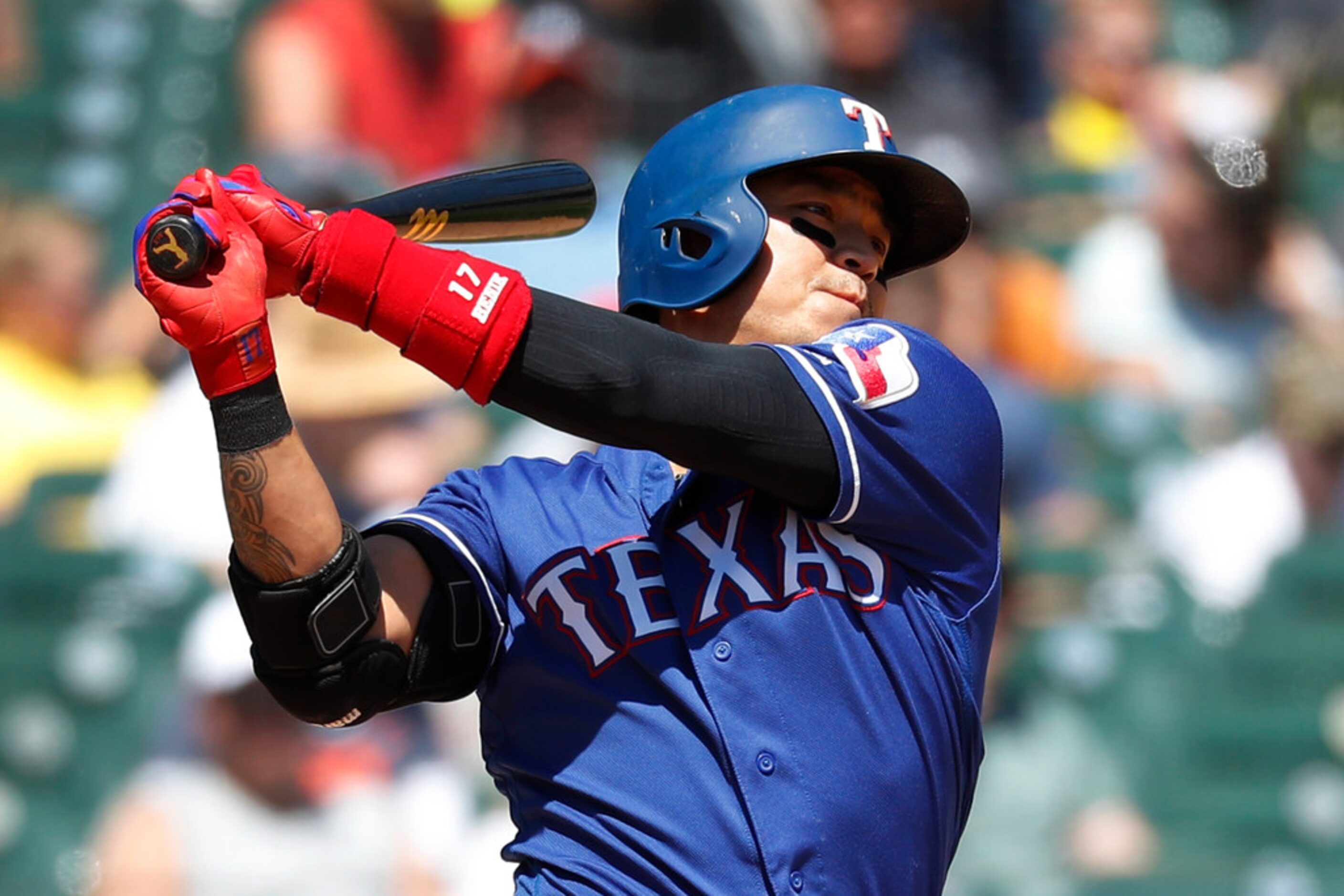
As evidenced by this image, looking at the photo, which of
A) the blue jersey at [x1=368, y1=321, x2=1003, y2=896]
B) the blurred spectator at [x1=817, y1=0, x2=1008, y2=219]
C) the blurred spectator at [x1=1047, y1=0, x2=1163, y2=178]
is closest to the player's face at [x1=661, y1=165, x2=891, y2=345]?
the blue jersey at [x1=368, y1=321, x2=1003, y2=896]

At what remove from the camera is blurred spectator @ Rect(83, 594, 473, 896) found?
15.9 feet

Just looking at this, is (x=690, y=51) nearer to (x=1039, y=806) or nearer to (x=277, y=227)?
(x=1039, y=806)

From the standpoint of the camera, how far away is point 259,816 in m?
4.86

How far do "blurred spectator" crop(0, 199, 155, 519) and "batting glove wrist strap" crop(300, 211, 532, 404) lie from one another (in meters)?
4.18

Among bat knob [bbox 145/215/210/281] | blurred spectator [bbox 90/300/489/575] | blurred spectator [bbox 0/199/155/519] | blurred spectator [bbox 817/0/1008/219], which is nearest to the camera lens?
bat knob [bbox 145/215/210/281]

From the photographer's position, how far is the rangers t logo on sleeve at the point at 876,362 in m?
2.08

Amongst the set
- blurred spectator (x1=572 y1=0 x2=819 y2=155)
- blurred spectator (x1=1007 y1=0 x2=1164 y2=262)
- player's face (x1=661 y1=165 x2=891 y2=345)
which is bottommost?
player's face (x1=661 y1=165 x2=891 y2=345)

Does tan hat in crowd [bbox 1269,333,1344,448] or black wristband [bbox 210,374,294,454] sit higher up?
tan hat in crowd [bbox 1269,333,1344,448]

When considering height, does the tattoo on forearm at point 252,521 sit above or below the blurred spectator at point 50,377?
below

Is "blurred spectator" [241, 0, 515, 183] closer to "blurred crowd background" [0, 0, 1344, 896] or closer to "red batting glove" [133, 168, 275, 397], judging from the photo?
"blurred crowd background" [0, 0, 1344, 896]

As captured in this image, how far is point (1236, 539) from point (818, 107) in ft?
13.6

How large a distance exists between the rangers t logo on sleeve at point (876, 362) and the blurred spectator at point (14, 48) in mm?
6198

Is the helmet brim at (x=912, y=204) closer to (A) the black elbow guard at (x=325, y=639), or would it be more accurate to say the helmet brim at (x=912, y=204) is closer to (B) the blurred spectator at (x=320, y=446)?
(A) the black elbow guard at (x=325, y=639)

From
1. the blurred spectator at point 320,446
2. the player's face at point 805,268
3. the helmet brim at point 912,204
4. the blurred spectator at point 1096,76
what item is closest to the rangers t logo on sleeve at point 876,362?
the player's face at point 805,268
